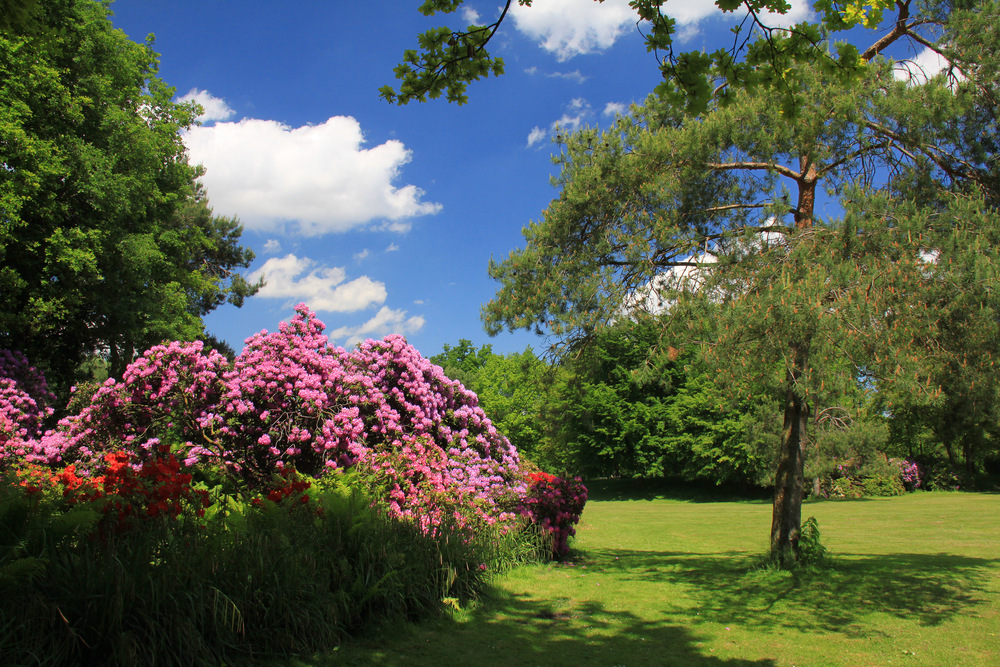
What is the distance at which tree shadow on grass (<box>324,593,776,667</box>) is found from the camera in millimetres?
4617

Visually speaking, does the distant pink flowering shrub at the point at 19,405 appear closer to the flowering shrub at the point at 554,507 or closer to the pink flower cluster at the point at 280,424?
the pink flower cluster at the point at 280,424

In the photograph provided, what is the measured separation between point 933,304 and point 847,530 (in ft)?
34.9

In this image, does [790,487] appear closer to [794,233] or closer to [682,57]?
[794,233]

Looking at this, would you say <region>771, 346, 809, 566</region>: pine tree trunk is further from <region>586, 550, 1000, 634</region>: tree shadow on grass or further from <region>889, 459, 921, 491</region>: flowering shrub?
<region>889, 459, 921, 491</region>: flowering shrub

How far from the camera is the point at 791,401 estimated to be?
8461 mm

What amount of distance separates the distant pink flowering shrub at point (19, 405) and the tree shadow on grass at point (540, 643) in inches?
372

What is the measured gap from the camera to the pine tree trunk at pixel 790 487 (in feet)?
27.5

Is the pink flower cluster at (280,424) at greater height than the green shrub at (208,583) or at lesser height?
greater

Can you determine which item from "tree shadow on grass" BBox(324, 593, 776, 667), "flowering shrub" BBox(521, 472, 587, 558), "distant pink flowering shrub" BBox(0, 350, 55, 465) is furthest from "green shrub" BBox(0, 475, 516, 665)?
"distant pink flowering shrub" BBox(0, 350, 55, 465)

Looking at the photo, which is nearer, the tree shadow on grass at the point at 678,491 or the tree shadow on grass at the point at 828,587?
the tree shadow on grass at the point at 828,587

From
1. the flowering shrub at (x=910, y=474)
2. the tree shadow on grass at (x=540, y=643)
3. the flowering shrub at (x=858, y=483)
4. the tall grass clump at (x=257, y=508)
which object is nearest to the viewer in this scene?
the tall grass clump at (x=257, y=508)

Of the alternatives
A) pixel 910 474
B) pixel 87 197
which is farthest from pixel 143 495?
pixel 910 474

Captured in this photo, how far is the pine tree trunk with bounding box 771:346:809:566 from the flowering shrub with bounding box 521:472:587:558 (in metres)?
3.02

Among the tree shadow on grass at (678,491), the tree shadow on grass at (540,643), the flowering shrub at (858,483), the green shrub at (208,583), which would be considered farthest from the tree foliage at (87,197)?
the flowering shrub at (858,483)
